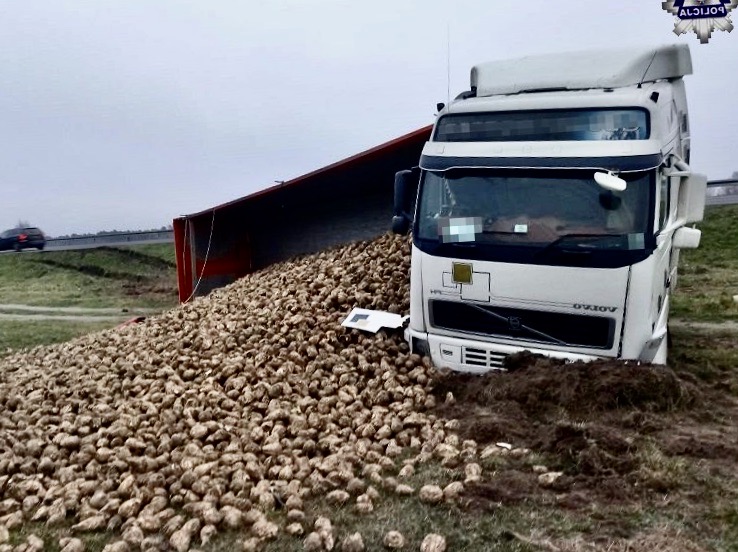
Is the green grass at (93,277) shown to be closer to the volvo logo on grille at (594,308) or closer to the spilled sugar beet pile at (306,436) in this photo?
the spilled sugar beet pile at (306,436)

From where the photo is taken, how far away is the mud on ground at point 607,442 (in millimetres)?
4039

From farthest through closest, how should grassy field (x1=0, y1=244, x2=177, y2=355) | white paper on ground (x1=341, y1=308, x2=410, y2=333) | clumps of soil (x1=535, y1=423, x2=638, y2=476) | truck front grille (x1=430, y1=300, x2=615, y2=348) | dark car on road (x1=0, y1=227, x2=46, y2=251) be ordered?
dark car on road (x1=0, y1=227, x2=46, y2=251)
grassy field (x1=0, y1=244, x2=177, y2=355)
white paper on ground (x1=341, y1=308, x2=410, y2=333)
truck front grille (x1=430, y1=300, x2=615, y2=348)
clumps of soil (x1=535, y1=423, x2=638, y2=476)

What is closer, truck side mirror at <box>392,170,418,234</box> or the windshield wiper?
the windshield wiper

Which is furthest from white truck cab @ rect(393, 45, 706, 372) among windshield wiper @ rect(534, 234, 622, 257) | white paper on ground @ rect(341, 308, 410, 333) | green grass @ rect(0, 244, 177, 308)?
green grass @ rect(0, 244, 177, 308)

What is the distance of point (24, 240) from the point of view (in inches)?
1124

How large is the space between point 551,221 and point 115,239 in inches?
1038

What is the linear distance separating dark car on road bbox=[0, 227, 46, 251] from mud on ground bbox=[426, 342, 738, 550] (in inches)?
1050

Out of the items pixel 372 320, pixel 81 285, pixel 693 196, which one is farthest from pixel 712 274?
pixel 81 285

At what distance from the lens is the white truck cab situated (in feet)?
19.0

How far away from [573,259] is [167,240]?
24.6m

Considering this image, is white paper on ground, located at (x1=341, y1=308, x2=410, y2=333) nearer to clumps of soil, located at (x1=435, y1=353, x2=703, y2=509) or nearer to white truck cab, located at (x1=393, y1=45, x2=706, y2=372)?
white truck cab, located at (x1=393, y1=45, x2=706, y2=372)

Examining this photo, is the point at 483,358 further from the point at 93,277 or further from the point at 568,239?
the point at 93,277

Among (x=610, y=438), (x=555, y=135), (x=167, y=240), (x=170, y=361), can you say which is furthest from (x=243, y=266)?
(x=167, y=240)

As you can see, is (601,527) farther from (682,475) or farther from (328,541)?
(328,541)
